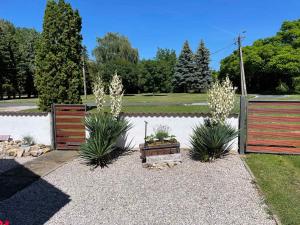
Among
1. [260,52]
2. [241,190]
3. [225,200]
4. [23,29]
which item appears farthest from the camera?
[23,29]

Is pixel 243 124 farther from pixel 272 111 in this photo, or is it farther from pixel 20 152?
pixel 20 152

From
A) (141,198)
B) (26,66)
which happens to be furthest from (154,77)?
(141,198)

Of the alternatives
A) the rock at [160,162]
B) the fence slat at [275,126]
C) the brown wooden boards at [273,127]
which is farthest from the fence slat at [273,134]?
the rock at [160,162]

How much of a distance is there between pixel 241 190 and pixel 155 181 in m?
1.67

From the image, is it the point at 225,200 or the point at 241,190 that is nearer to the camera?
the point at 225,200

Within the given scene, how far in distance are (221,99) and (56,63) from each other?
21.1ft

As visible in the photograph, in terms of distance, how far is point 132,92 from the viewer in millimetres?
43562

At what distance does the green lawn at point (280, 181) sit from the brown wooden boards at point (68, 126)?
191 inches

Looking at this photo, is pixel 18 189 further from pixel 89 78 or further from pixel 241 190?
pixel 89 78

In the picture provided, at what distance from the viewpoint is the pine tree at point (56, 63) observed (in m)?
10.1

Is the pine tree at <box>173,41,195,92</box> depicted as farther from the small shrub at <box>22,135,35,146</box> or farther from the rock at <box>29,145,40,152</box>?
the rock at <box>29,145,40,152</box>

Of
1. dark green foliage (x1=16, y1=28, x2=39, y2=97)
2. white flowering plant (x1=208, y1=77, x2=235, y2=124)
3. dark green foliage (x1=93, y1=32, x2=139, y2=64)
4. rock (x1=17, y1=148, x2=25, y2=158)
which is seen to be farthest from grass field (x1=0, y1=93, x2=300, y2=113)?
dark green foliage (x1=93, y1=32, x2=139, y2=64)

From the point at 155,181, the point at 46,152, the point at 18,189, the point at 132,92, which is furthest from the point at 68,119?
the point at 132,92

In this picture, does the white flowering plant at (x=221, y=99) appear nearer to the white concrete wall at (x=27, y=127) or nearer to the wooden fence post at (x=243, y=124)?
the wooden fence post at (x=243, y=124)
